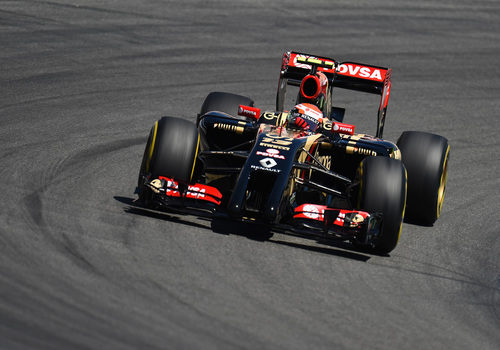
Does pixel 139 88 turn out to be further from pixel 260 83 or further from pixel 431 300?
pixel 431 300

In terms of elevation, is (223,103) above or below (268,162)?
above

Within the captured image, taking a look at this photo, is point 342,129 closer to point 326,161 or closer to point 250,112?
point 326,161

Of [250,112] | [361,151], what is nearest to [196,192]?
[250,112]

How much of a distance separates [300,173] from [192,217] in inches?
56.3

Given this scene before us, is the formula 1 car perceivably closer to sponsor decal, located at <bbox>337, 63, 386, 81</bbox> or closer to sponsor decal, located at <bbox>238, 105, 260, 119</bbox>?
sponsor decal, located at <bbox>238, 105, 260, 119</bbox>

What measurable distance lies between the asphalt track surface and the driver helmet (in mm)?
1884

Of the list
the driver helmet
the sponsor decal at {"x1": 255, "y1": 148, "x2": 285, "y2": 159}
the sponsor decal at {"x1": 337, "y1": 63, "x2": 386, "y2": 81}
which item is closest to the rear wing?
the sponsor decal at {"x1": 337, "y1": 63, "x2": 386, "y2": 81}

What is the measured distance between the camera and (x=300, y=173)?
1183 cm

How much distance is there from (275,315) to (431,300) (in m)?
2.12

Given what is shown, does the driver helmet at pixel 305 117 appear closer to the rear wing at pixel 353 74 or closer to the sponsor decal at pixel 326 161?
the sponsor decal at pixel 326 161

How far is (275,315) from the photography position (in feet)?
28.7

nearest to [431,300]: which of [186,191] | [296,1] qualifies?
[186,191]

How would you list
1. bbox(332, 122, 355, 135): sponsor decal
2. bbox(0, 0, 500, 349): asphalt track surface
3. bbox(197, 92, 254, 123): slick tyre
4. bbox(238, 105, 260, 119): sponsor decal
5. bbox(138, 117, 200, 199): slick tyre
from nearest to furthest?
bbox(0, 0, 500, 349): asphalt track surface, bbox(138, 117, 200, 199): slick tyre, bbox(332, 122, 355, 135): sponsor decal, bbox(238, 105, 260, 119): sponsor decal, bbox(197, 92, 254, 123): slick tyre

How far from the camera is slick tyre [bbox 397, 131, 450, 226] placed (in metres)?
12.8
